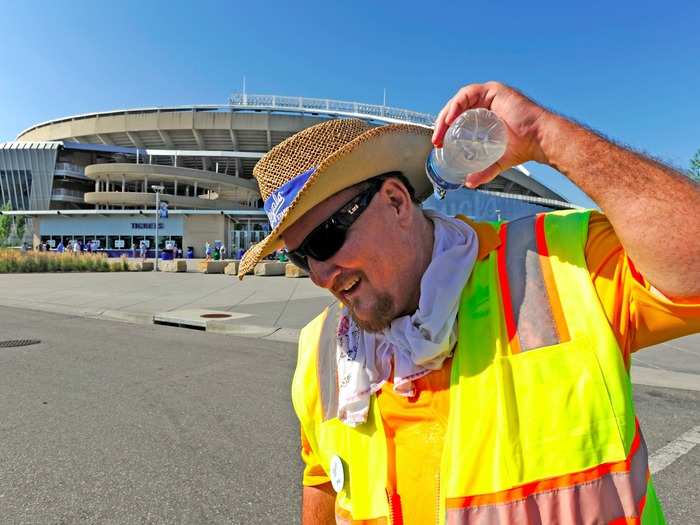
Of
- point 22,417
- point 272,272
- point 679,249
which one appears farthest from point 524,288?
point 272,272

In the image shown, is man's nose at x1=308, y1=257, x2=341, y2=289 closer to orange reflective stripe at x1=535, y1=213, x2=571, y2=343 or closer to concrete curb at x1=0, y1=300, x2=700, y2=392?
orange reflective stripe at x1=535, y1=213, x2=571, y2=343

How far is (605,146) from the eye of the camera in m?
1.05

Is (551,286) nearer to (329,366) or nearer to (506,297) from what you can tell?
(506,297)

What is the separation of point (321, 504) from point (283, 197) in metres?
1.04

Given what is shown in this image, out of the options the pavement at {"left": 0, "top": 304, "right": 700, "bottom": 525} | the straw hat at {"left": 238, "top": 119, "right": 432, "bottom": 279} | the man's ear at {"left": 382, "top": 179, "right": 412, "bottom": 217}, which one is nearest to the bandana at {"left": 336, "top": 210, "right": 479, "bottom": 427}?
the man's ear at {"left": 382, "top": 179, "right": 412, "bottom": 217}

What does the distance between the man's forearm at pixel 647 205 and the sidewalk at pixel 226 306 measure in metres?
5.67

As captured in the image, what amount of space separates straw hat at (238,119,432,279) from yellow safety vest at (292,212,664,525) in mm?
439

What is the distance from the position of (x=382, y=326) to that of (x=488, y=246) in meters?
0.38

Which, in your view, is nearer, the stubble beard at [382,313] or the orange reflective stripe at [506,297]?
the orange reflective stripe at [506,297]

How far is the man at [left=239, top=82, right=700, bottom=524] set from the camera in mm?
993

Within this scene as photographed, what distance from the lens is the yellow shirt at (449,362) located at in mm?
1050

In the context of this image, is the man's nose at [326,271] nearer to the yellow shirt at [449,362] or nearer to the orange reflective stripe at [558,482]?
the yellow shirt at [449,362]

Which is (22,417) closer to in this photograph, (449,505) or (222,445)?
(222,445)

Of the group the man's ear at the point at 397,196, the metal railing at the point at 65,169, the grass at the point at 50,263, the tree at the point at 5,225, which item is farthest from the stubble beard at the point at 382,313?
the metal railing at the point at 65,169
